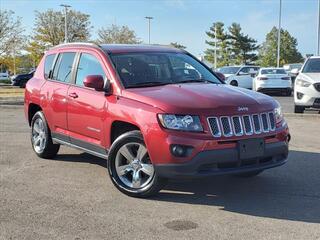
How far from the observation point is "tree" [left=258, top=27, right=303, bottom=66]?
102 m

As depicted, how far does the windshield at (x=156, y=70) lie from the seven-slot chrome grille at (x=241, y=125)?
3.95 feet

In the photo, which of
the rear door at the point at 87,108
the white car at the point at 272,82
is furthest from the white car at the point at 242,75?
the rear door at the point at 87,108

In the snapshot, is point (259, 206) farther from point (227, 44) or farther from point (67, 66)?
point (227, 44)

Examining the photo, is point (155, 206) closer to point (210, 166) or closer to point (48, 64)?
point (210, 166)

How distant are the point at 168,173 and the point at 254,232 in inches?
45.2

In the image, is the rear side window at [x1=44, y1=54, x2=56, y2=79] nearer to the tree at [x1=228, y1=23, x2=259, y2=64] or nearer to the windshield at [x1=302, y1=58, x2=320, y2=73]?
the windshield at [x1=302, y1=58, x2=320, y2=73]

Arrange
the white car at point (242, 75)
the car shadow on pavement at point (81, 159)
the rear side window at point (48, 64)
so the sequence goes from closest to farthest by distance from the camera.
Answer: the car shadow on pavement at point (81, 159) < the rear side window at point (48, 64) < the white car at point (242, 75)

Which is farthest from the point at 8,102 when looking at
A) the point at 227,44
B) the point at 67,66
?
the point at 227,44

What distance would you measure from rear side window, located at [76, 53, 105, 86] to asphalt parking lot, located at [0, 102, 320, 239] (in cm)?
134

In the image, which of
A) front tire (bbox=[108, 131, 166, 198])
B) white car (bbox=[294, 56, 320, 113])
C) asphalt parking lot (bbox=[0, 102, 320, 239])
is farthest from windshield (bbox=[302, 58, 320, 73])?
front tire (bbox=[108, 131, 166, 198])

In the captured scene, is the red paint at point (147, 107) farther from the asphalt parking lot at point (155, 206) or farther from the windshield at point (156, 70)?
the asphalt parking lot at point (155, 206)

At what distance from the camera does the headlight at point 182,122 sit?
5.35 m

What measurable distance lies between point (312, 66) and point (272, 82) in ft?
31.0

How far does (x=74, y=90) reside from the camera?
700 centimetres
